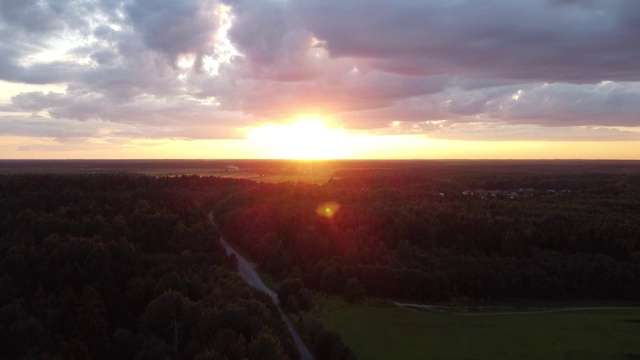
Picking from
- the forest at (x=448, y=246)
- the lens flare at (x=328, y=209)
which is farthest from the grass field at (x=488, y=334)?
the lens flare at (x=328, y=209)

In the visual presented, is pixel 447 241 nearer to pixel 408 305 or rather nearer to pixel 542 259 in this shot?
pixel 542 259

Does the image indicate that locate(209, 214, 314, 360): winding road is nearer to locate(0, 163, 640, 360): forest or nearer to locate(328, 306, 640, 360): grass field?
locate(0, 163, 640, 360): forest

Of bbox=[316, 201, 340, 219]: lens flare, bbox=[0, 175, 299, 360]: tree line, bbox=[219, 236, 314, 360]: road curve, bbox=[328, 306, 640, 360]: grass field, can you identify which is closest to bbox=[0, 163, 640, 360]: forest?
bbox=[0, 175, 299, 360]: tree line

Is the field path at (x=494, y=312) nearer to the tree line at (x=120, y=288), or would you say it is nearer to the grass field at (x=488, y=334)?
the grass field at (x=488, y=334)

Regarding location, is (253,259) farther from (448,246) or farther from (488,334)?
(488,334)

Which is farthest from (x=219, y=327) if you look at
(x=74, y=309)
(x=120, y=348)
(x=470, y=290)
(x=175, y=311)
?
(x=470, y=290)

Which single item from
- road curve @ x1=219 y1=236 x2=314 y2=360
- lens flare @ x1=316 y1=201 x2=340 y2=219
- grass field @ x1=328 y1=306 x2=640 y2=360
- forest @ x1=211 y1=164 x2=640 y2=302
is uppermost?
lens flare @ x1=316 y1=201 x2=340 y2=219

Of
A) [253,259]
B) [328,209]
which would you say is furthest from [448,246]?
[253,259]

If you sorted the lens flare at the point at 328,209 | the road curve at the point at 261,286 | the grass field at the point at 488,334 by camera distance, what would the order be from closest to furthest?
the road curve at the point at 261,286
the grass field at the point at 488,334
the lens flare at the point at 328,209
